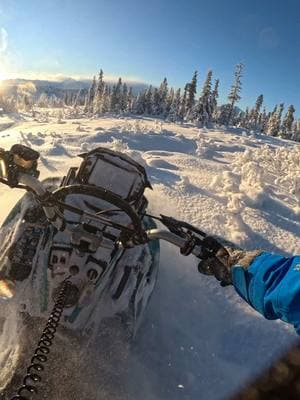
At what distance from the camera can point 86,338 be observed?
197 inches

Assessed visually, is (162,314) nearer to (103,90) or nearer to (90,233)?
(90,233)

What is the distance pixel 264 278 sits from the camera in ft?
9.50

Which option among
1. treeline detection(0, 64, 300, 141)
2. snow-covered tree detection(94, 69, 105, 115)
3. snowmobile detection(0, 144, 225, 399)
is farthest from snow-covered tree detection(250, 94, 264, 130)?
snowmobile detection(0, 144, 225, 399)

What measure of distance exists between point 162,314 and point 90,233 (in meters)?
3.10

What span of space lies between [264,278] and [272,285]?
0.15m

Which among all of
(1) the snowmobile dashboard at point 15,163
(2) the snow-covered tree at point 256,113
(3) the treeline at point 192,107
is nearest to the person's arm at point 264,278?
(1) the snowmobile dashboard at point 15,163

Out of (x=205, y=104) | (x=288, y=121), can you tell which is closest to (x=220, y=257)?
(x=205, y=104)

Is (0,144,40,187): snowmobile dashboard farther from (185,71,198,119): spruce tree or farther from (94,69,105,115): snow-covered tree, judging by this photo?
(94,69,105,115): snow-covered tree

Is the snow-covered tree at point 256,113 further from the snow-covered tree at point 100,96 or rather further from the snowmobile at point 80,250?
Answer: the snowmobile at point 80,250

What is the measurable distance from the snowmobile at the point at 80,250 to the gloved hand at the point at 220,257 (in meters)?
0.02

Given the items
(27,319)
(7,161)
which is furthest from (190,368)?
(7,161)

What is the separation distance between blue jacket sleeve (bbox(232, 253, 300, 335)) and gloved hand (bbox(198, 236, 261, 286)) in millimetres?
324

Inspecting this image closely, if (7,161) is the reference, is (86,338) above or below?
below

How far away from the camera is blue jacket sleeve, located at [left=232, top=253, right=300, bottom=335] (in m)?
2.27
